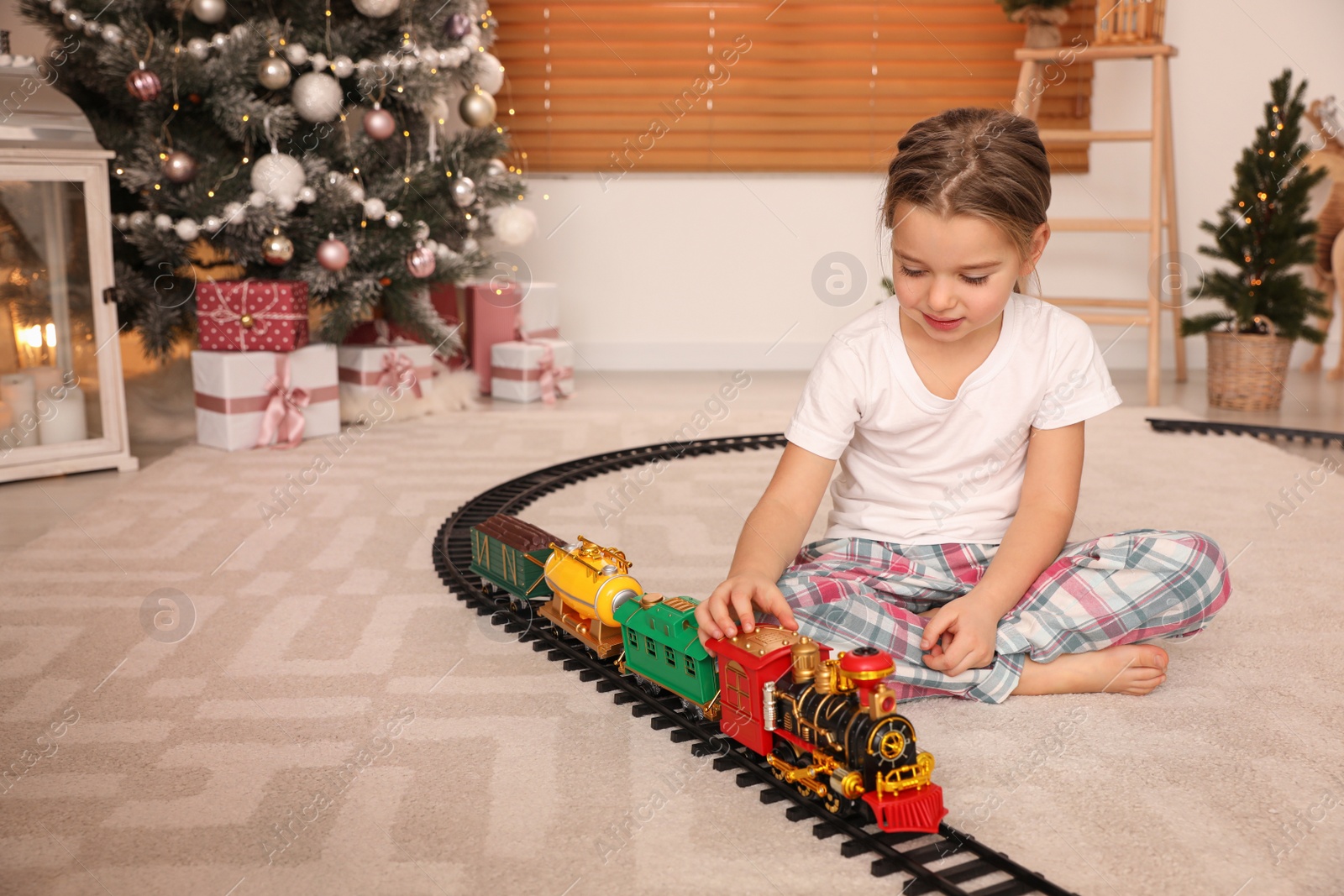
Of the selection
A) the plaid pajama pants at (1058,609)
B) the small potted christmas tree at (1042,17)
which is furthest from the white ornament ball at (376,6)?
the plaid pajama pants at (1058,609)

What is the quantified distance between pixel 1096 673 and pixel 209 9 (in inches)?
104

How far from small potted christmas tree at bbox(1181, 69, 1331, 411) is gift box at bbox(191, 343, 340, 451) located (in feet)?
8.77

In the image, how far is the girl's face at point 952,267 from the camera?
4.09 ft

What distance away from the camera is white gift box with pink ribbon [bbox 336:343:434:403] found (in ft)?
10.6

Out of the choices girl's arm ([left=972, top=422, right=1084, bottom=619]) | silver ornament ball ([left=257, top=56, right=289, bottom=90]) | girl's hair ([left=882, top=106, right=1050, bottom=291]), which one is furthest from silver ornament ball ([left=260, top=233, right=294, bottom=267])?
girl's arm ([left=972, top=422, right=1084, bottom=619])

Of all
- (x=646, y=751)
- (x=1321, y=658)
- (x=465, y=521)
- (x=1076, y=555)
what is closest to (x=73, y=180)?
(x=465, y=521)

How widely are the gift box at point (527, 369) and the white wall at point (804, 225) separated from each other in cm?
75

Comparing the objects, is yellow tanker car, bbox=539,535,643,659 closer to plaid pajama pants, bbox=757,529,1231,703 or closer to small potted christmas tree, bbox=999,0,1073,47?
plaid pajama pants, bbox=757,529,1231,703

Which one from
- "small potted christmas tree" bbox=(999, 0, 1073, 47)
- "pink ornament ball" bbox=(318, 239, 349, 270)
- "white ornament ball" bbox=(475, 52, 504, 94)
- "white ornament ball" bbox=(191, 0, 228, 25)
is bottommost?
"pink ornament ball" bbox=(318, 239, 349, 270)

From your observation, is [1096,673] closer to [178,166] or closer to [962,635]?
[962,635]

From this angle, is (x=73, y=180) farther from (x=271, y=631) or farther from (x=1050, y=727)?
(x=1050, y=727)

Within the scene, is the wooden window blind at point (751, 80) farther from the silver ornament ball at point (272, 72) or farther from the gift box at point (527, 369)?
the silver ornament ball at point (272, 72)

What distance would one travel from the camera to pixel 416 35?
311 centimetres

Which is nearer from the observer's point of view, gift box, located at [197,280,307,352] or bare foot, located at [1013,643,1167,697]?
bare foot, located at [1013,643,1167,697]
